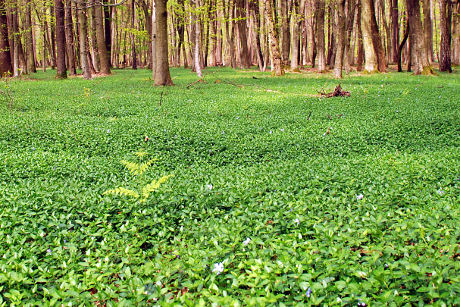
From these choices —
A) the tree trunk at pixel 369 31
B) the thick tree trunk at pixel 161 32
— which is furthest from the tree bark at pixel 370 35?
the thick tree trunk at pixel 161 32

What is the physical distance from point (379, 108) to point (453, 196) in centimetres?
600

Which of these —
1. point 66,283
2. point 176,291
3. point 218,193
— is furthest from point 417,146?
point 66,283

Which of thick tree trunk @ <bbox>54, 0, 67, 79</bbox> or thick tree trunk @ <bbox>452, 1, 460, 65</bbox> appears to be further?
thick tree trunk @ <bbox>452, 1, 460, 65</bbox>

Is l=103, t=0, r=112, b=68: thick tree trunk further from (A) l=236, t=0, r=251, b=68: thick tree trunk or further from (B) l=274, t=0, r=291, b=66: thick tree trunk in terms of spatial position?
(B) l=274, t=0, r=291, b=66: thick tree trunk

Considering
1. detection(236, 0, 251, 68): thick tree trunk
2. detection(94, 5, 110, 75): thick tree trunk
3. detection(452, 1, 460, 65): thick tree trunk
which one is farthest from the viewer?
detection(236, 0, 251, 68): thick tree trunk

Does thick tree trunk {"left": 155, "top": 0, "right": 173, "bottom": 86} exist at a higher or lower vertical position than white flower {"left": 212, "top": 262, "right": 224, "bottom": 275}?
higher

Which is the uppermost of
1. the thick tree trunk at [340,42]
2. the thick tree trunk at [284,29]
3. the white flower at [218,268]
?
the thick tree trunk at [284,29]

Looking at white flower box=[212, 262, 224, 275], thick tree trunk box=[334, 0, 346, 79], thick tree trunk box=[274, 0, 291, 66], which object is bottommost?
white flower box=[212, 262, 224, 275]

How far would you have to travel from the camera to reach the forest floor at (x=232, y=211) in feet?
9.55

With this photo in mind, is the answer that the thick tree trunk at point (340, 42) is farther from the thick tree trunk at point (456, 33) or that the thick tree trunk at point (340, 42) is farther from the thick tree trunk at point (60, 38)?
the thick tree trunk at point (60, 38)

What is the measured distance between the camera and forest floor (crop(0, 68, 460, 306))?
291 centimetres

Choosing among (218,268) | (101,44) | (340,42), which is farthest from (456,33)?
(218,268)

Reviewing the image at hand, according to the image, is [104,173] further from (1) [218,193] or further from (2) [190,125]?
(2) [190,125]

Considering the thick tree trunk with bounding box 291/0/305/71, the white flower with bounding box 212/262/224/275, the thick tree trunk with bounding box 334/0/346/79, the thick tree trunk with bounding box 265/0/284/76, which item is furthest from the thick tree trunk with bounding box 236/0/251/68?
the white flower with bounding box 212/262/224/275
